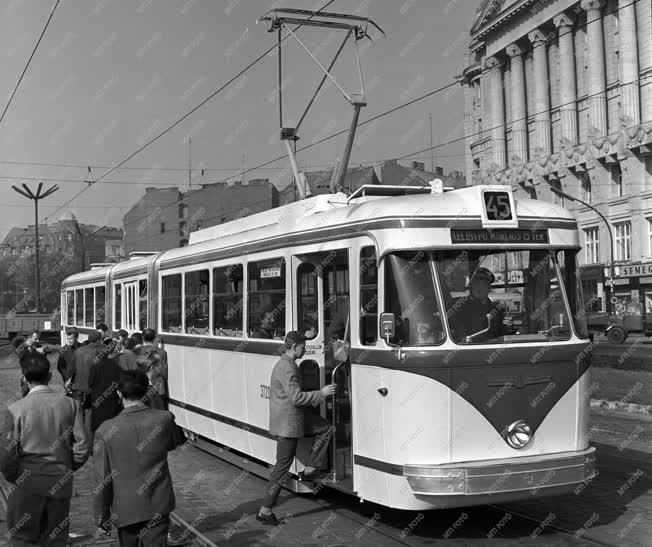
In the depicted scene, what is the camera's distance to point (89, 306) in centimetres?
2166

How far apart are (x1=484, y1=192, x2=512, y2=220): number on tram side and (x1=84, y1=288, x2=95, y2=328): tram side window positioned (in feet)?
48.8

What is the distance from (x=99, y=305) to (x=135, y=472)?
51.4 feet

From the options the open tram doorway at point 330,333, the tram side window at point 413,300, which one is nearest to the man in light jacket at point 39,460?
the tram side window at point 413,300

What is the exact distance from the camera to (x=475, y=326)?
7477 millimetres

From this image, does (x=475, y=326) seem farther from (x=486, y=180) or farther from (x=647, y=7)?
(x=486, y=180)

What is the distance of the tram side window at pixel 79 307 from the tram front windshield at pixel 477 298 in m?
16.4

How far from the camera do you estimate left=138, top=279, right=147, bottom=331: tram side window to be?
50.0 ft

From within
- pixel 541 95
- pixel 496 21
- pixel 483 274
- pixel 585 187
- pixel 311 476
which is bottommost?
pixel 311 476

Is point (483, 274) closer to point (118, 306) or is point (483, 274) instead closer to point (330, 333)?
point (330, 333)

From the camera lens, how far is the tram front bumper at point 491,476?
706 cm

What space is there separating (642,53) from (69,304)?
38.6m

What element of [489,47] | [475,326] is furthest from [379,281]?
[489,47]

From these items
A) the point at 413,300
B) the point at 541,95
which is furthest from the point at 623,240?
the point at 413,300

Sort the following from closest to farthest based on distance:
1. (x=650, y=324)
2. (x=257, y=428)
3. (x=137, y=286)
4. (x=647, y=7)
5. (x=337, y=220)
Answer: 1. (x=337, y=220)
2. (x=257, y=428)
3. (x=137, y=286)
4. (x=650, y=324)
5. (x=647, y=7)
